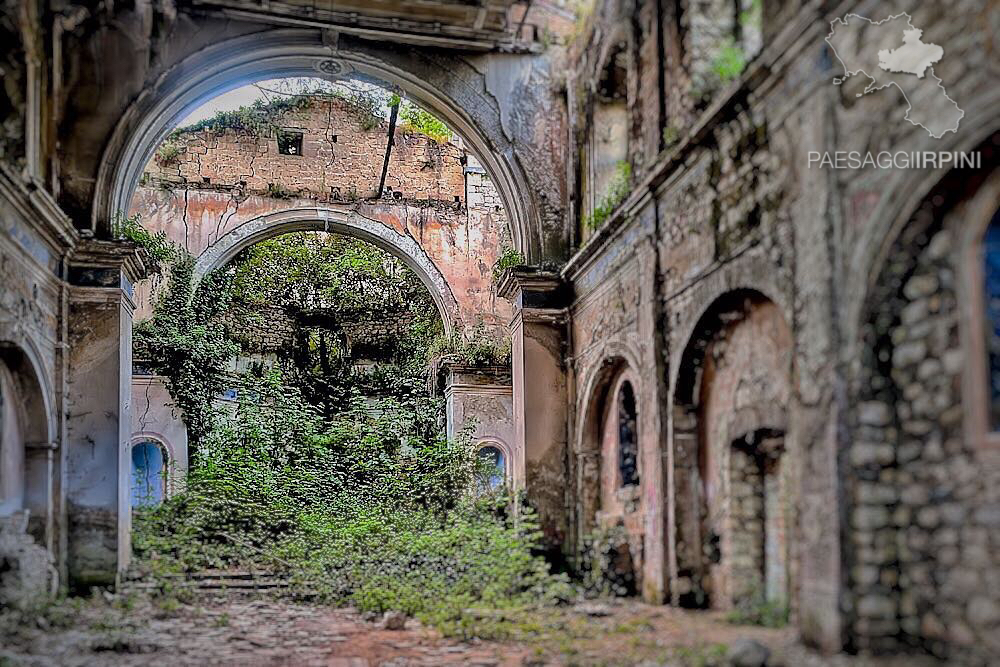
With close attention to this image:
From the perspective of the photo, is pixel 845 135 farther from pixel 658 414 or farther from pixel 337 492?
pixel 337 492

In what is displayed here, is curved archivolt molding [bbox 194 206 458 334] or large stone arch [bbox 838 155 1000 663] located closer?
large stone arch [bbox 838 155 1000 663]

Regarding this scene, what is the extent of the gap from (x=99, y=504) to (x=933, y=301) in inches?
370

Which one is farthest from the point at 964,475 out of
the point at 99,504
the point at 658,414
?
the point at 99,504

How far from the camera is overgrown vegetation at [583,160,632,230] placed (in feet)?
34.6

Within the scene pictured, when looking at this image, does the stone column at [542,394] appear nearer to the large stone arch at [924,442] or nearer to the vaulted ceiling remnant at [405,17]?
the vaulted ceiling remnant at [405,17]

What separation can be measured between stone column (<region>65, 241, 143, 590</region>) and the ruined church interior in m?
0.04

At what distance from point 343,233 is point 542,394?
9369mm

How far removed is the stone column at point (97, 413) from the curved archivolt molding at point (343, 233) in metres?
8.24

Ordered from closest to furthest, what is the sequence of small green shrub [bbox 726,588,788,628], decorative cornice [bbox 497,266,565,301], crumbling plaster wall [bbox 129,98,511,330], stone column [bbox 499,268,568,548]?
1. small green shrub [bbox 726,588,788,628]
2. stone column [bbox 499,268,568,548]
3. decorative cornice [bbox 497,266,565,301]
4. crumbling plaster wall [bbox 129,98,511,330]

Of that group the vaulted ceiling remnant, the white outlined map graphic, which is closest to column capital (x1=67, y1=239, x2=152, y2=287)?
the vaulted ceiling remnant

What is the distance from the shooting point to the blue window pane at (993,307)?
5035 mm

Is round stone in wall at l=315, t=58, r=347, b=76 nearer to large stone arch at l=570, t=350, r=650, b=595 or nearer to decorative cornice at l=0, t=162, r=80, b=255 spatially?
decorative cornice at l=0, t=162, r=80, b=255

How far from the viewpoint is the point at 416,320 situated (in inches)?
846

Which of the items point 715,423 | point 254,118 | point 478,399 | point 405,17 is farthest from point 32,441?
point 254,118
